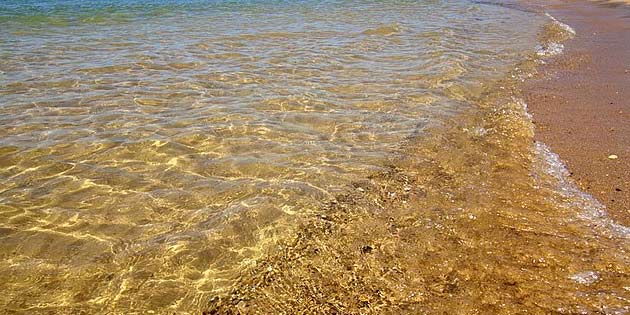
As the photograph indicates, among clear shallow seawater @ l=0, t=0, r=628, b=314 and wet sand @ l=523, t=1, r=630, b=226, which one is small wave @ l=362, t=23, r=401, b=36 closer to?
clear shallow seawater @ l=0, t=0, r=628, b=314

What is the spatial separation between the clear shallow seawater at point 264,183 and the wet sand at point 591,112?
1.21 feet

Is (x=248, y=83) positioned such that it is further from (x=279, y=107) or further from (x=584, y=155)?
(x=584, y=155)

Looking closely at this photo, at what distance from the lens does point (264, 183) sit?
5.05 m

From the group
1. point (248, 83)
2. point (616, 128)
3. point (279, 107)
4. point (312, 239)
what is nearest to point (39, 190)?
point (312, 239)

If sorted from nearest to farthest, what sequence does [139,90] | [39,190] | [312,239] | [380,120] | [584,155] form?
[312,239], [39,190], [584,155], [380,120], [139,90]

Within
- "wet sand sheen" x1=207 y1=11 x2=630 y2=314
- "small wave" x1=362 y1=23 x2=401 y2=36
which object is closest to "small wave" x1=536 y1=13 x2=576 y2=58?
"small wave" x1=362 y1=23 x2=401 y2=36

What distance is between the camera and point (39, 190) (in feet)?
16.1

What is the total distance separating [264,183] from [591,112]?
5285 millimetres

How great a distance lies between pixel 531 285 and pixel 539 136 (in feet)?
11.1

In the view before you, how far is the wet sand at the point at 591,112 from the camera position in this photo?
4816mm

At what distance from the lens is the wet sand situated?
482 centimetres

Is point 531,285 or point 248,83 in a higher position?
point 248,83

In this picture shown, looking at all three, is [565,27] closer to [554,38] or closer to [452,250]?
[554,38]

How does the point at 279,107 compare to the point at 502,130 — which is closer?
the point at 502,130
